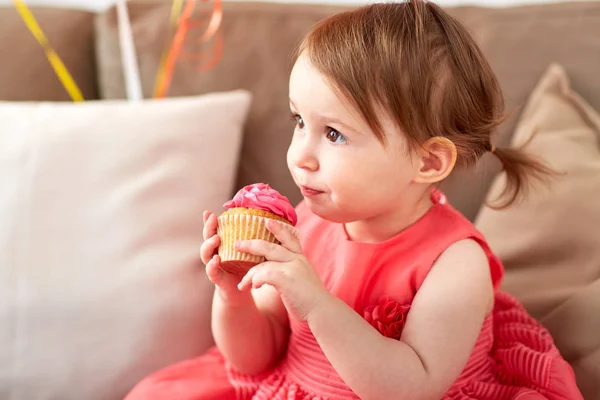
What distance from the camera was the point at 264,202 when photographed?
0.85 meters

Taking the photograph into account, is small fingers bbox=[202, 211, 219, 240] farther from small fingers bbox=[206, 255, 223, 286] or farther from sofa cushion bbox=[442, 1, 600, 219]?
sofa cushion bbox=[442, 1, 600, 219]

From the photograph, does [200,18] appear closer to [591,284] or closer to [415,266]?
[415,266]

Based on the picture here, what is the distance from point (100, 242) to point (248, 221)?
0.48 metres

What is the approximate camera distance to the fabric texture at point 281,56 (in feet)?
4.42

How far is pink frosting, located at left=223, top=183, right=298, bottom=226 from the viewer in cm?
85

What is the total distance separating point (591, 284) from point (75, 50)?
45.1 inches

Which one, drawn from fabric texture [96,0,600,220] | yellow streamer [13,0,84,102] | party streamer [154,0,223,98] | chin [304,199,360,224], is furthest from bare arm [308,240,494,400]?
yellow streamer [13,0,84,102]

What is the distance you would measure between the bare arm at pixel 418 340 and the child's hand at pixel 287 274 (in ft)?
0.06

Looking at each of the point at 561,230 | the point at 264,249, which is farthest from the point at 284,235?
the point at 561,230

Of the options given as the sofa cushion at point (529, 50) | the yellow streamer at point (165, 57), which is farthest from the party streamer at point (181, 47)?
the sofa cushion at point (529, 50)

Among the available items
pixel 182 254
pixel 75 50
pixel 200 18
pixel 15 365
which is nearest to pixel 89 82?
pixel 75 50

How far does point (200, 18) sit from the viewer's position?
4.81ft

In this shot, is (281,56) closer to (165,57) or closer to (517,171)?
(165,57)

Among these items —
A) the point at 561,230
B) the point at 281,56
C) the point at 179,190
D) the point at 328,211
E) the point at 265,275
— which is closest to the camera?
the point at 265,275
